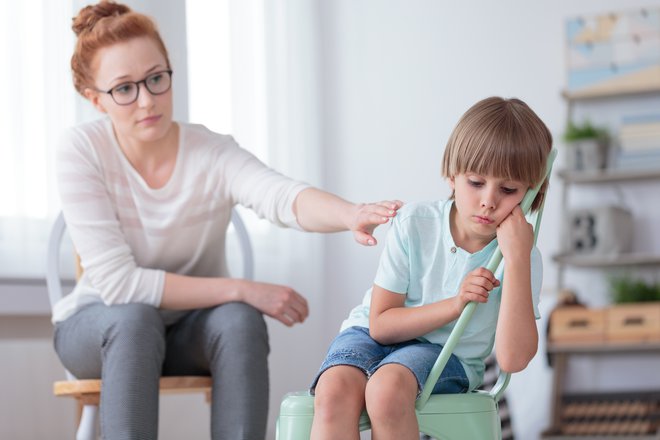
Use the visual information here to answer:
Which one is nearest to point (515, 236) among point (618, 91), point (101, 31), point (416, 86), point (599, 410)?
point (101, 31)

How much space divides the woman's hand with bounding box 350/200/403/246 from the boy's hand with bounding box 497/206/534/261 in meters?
0.21

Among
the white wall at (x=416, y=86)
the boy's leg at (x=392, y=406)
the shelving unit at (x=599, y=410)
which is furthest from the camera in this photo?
the white wall at (x=416, y=86)

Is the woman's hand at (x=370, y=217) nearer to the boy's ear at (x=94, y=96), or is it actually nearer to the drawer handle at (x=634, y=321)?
the boy's ear at (x=94, y=96)

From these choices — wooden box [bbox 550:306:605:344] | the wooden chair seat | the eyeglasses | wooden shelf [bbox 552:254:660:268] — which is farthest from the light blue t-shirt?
wooden shelf [bbox 552:254:660:268]

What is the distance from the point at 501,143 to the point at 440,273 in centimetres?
22

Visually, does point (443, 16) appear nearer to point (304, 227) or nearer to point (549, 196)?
point (549, 196)

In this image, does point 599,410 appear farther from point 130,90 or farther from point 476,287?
point 476,287

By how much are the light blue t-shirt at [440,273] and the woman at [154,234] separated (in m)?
0.22

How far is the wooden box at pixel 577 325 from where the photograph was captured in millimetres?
3547

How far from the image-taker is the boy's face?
1356mm

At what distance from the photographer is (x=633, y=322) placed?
353 cm

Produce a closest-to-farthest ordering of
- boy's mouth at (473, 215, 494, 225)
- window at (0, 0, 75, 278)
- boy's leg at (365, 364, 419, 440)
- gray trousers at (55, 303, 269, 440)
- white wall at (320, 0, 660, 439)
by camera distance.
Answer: boy's leg at (365, 364, 419, 440) → boy's mouth at (473, 215, 494, 225) → gray trousers at (55, 303, 269, 440) → window at (0, 0, 75, 278) → white wall at (320, 0, 660, 439)

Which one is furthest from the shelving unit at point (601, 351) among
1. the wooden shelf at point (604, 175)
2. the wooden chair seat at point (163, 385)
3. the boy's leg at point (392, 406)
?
the boy's leg at point (392, 406)

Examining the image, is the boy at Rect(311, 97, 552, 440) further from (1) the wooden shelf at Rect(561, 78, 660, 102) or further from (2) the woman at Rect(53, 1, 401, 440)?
(1) the wooden shelf at Rect(561, 78, 660, 102)
